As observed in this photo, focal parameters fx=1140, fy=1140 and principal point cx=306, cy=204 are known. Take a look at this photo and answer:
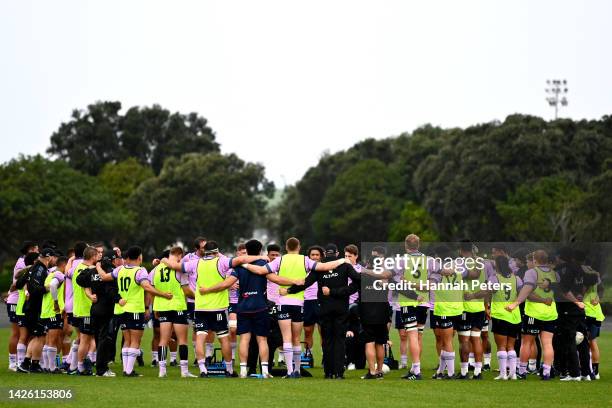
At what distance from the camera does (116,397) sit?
53.3 feet

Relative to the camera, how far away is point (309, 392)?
17078mm

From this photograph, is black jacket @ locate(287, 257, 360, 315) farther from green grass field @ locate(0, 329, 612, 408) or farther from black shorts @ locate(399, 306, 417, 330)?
green grass field @ locate(0, 329, 612, 408)

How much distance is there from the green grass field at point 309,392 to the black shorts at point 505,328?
34.2 inches

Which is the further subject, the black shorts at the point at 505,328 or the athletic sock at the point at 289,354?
the black shorts at the point at 505,328

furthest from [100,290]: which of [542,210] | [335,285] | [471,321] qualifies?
[542,210]

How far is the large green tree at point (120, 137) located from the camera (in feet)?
382

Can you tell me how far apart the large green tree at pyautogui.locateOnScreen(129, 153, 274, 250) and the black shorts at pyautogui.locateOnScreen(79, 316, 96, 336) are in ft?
265

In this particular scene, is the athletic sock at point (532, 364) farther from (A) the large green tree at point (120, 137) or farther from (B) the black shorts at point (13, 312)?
(A) the large green tree at point (120, 137)

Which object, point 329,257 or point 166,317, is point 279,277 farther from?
point 166,317

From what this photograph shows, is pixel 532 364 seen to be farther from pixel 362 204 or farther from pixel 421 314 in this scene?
pixel 362 204

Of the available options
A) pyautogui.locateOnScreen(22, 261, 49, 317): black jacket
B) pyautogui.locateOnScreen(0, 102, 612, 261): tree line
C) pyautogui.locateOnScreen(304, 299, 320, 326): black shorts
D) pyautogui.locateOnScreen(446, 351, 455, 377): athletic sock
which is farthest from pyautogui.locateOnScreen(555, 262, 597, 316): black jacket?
pyautogui.locateOnScreen(0, 102, 612, 261): tree line

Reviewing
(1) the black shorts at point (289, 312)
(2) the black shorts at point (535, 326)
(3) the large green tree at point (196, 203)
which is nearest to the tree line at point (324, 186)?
(3) the large green tree at point (196, 203)

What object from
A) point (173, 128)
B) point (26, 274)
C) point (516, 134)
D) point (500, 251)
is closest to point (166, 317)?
point (26, 274)

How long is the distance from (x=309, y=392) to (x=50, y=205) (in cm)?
7655
